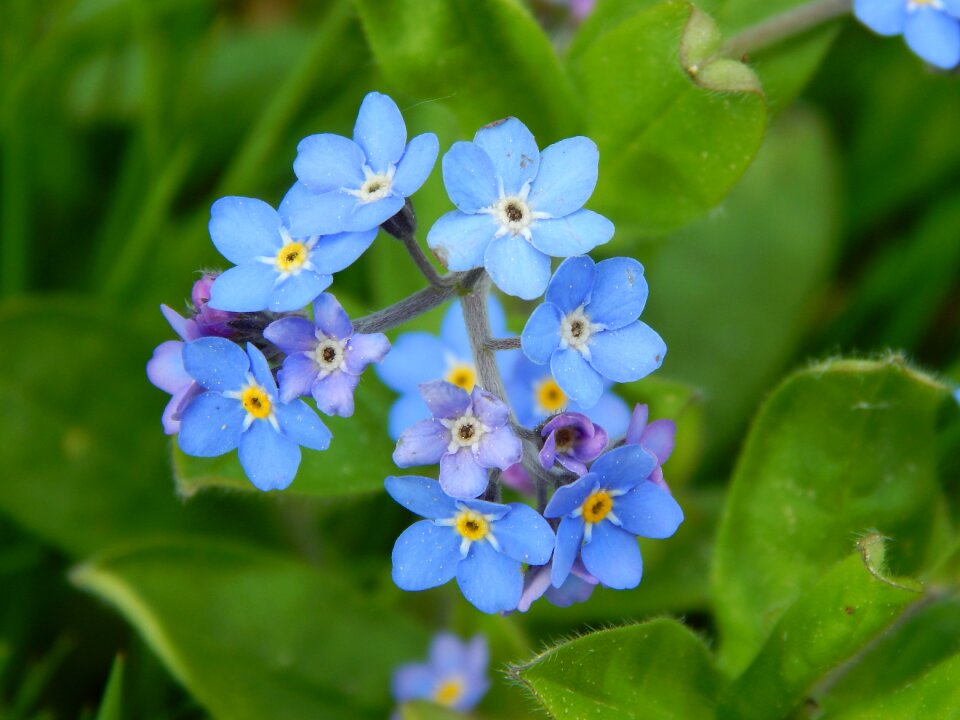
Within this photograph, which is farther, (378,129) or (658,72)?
(658,72)

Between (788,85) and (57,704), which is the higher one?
(788,85)

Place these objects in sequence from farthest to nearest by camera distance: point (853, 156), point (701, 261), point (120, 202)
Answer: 1. point (853, 156)
2. point (701, 261)
3. point (120, 202)

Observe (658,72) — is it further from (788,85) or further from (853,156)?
(853,156)

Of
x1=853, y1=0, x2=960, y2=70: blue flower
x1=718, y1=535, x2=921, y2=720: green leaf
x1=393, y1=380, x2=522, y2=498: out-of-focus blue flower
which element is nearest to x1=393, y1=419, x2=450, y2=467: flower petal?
x1=393, y1=380, x2=522, y2=498: out-of-focus blue flower

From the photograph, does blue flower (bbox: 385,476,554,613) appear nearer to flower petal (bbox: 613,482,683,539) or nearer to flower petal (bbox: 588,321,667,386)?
flower petal (bbox: 613,482,683,539)

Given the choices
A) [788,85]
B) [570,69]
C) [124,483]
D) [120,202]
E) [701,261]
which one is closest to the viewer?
[570,69]

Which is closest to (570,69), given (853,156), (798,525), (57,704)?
(798,525)

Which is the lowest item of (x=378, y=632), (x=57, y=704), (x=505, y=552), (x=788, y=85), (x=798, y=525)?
(x=57, y=704)
